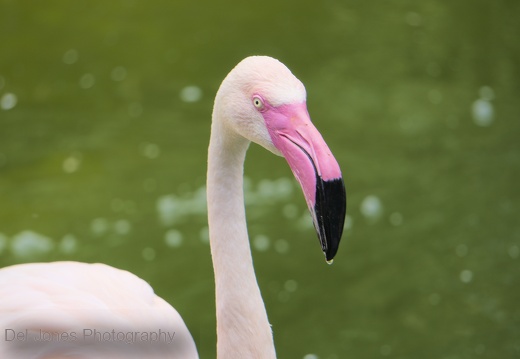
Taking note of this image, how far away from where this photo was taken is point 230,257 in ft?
7.63

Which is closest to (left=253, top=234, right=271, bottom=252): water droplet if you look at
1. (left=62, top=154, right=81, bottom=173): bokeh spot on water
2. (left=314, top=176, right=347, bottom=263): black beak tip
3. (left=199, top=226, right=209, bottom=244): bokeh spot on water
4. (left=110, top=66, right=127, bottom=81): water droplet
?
(left=199, top=226, right=209, bottom=244): bokeh spot on water

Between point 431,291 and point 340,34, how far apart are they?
91.5 inches

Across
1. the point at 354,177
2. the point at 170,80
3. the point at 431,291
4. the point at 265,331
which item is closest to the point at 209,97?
the point at 170,80

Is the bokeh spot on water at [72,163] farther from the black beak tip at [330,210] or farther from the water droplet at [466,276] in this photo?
the black beak tip at [330,210]

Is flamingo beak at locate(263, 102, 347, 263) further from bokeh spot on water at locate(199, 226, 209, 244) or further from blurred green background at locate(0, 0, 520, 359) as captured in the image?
bokeh spot on water at locate(199, 226, 209, 244)

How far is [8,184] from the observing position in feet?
14.9

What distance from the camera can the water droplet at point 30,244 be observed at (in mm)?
4074

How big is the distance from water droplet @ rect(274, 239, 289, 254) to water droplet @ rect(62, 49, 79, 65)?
204cm

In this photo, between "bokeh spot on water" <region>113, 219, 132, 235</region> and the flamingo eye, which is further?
"bokeh spot on water" <region>113, 219, 132, 235</region>

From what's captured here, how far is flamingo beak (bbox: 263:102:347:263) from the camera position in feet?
6.40

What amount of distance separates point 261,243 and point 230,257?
1.83 meters

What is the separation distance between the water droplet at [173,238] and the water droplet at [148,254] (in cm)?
9

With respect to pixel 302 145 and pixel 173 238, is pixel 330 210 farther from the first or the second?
pixel 173 238

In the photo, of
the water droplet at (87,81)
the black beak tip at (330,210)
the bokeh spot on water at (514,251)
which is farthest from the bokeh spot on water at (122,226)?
the black beak tip at (330,210)
